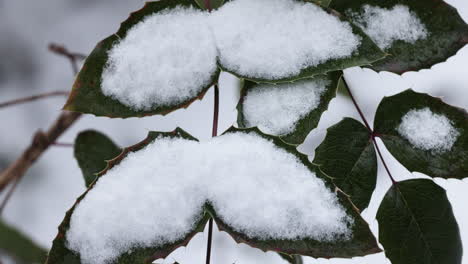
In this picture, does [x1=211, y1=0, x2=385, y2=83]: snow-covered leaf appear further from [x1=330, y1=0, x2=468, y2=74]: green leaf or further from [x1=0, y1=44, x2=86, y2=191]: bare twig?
[x1=0, y1=44, x2=86, y2=191]: bare twig

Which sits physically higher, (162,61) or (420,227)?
(162,61)

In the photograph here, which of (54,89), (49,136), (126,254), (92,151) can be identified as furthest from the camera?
(54,89)

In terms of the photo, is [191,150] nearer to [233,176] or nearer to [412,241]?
[233,176]

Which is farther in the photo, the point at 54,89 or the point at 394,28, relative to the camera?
the point at 54,89

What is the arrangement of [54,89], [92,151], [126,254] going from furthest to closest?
[54,89] < [92,151] < [126,254]

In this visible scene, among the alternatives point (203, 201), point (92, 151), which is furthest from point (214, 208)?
point (92, 151)

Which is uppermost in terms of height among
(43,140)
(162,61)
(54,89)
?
(162,61)

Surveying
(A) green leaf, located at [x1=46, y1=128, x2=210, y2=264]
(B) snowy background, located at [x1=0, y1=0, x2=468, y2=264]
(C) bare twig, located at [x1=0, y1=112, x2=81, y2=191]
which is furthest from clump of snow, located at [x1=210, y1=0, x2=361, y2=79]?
(B) snowy background, located at [x1=0, y1=0, x2=468, y2=264]

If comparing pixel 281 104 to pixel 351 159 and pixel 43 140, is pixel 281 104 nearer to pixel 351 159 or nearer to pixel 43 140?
pixel 351 159
